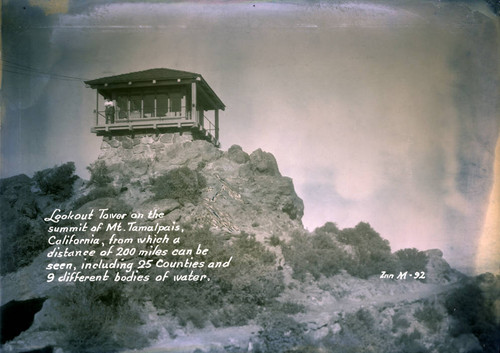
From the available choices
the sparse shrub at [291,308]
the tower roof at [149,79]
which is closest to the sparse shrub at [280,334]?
the sparse shrub at [291,308]

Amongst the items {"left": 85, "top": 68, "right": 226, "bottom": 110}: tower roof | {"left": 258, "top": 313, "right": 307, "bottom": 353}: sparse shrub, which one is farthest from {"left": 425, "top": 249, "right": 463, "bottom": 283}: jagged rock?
{"left": 85, "top": 68, "right": 226, "bottom": 110}: tower roof

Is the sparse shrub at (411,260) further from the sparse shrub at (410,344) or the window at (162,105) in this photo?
the window at (162,105)

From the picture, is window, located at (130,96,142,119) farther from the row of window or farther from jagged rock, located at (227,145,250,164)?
jagged rock, located at (227,145,250,164)

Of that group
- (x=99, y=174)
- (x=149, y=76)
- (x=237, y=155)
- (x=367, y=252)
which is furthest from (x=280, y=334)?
(x=149, y=76)

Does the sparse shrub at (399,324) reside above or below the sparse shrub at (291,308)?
below

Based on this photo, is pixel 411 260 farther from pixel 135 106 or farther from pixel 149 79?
pixel 135 106

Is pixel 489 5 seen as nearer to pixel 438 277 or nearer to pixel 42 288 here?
pixel 438 277
